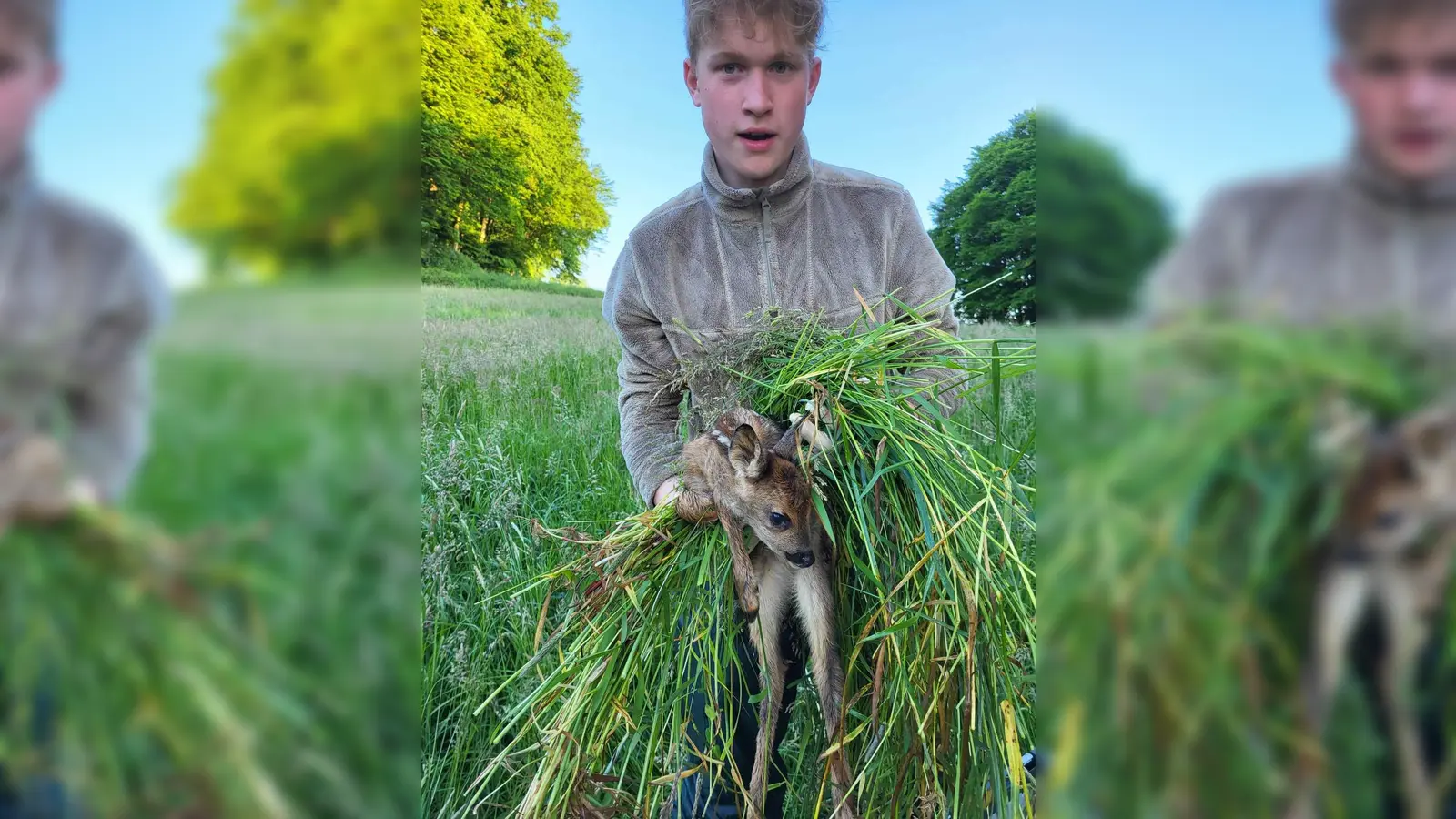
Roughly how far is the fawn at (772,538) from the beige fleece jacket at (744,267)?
1.38ft
